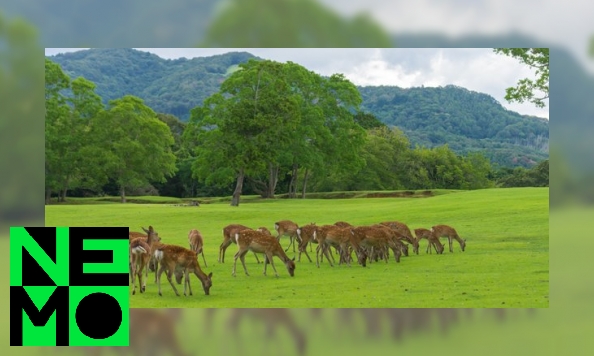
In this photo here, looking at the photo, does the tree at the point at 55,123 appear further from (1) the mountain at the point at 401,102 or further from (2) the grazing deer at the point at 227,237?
(2) the grazing deer at the point at 227,237

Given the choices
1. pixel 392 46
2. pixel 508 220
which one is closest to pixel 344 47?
pixel 392 46

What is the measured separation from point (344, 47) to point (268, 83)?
103 inches

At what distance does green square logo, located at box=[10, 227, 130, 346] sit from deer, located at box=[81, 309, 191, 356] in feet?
2.00

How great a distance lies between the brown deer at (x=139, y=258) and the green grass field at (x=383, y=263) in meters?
0.27

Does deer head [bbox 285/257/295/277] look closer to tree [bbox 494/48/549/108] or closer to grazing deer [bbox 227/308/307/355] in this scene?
grazing deer [bbox 227/308/307/355]

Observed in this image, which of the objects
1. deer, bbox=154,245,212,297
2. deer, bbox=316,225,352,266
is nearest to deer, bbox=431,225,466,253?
deer, bbox=316,225,352,266

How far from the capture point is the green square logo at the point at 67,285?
10414 millimetres

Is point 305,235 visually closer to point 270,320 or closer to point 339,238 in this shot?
point 339,238

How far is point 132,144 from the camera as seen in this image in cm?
1583

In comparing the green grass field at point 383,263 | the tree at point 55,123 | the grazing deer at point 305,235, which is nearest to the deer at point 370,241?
the green grass field at point 383,263

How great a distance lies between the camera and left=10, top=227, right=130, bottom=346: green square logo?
10414 mm

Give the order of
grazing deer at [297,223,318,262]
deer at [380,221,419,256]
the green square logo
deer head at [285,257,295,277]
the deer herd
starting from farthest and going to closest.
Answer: deer at [380,221,419,256], grazing deer at [297,223,318,262], deer head at [285,257,295,277], the deer herd, the green square logo

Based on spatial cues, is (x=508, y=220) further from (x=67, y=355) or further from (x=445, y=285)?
(x=67, y=355)

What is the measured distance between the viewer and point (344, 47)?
520 inches
